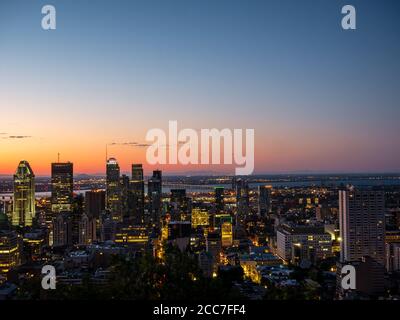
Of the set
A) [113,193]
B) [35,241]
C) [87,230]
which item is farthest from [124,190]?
[35,241]

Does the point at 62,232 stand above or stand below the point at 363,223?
below

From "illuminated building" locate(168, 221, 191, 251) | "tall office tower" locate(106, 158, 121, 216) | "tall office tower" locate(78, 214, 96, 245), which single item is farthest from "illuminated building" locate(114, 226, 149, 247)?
"tall office tower" locate(106, 158, 121, 216)

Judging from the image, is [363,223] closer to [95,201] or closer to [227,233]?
[227,233]

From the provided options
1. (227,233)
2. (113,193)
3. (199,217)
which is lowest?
(227,233)

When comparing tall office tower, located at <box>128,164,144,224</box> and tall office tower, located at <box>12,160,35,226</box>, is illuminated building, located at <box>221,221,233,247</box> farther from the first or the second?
tall office tower, located at <box>12,160,35,226</box>

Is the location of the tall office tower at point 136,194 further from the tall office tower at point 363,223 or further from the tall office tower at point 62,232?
the tall office tower at point 363,223
